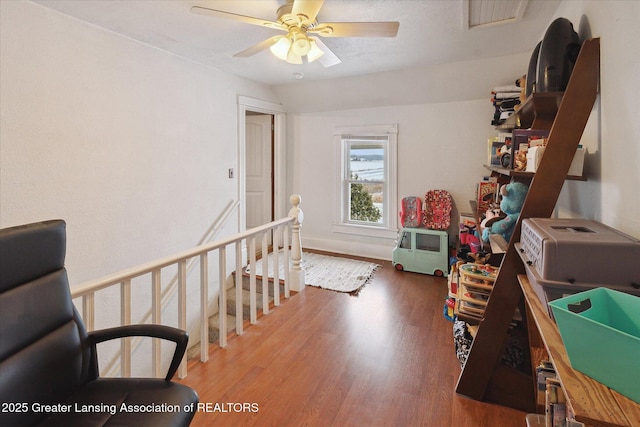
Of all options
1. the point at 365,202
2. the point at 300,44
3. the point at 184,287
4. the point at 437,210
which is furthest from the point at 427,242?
the point at 184,287

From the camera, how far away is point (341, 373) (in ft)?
6.20

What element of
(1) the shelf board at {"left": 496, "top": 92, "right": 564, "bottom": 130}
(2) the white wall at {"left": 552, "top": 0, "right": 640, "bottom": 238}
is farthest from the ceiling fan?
(2) the white wall at {"left": 552, "top": 0, "right": 640, "bottom": 238}

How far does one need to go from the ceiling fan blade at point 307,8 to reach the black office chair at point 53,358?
152 cm

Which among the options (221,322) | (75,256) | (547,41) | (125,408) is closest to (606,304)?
(547,41)

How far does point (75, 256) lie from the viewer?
234cm

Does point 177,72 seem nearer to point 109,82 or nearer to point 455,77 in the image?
point 109,82

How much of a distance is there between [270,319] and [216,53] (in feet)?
8.09

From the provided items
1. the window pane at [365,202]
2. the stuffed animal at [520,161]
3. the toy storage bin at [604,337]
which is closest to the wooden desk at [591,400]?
the toy storage bin at [604,337]

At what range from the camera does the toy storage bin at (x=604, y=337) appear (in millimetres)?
639

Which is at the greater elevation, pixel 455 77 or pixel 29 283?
pixel 455 77

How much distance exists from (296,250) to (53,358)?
2071mm

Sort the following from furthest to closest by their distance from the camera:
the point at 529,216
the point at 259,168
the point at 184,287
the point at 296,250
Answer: the point at 259,168
the point at 296,250
the point at 184,287
the point at 529,216

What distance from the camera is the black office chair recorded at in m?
0.95

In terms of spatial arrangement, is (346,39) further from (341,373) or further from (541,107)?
(341,373)
